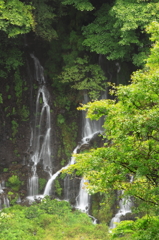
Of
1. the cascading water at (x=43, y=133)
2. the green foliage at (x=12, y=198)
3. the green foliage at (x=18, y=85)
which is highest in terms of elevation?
the green foliage at (x=18, y=85)

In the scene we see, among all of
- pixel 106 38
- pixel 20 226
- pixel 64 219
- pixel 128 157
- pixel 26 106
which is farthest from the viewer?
pixel 26 106

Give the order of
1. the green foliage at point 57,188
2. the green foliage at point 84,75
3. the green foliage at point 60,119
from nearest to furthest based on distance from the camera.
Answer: the green foliage at point 84,75
the green foliage at point 57,188
the green foliage at point 60,119

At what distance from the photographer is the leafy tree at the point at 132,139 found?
491 centimetres

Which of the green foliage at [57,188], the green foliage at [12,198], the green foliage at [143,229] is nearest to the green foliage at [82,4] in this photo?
the green foliage at [57,188]

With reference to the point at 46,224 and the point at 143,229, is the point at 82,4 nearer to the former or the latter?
the point at 46,224

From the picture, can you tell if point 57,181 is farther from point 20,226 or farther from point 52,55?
point 52,55

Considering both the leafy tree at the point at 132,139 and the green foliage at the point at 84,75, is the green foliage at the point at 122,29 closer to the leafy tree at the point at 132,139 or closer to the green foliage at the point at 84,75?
the green foliage at the point at 84,75

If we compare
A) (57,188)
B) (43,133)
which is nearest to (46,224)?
(57,188)

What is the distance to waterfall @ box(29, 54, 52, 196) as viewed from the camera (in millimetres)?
15133

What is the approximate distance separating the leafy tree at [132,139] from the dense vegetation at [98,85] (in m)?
0.02

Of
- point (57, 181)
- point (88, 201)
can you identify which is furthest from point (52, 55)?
point (88, 201)

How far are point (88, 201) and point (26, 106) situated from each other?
5.96m

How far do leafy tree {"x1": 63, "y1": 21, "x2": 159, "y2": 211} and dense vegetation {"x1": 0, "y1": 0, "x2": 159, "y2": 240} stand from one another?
2cm

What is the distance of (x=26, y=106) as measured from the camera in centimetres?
1543
